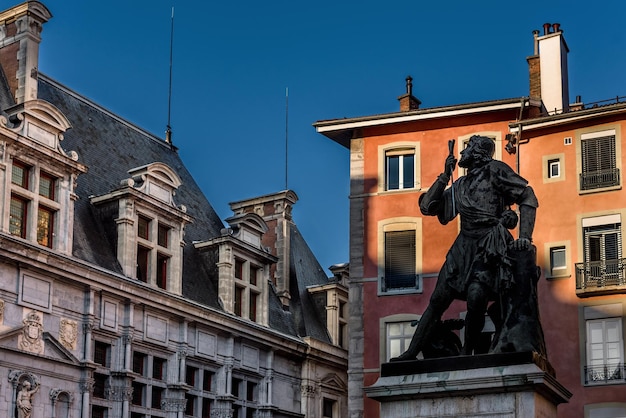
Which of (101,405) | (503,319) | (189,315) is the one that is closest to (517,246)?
(503,319)

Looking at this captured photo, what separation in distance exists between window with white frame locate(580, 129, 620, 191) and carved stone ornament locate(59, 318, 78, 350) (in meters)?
14.1

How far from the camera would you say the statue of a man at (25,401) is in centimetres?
2780

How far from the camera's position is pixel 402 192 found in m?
35.6

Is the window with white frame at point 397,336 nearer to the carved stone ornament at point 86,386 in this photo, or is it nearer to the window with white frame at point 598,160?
the window with white frame at point 598,160

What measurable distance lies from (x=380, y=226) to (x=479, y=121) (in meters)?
4.12

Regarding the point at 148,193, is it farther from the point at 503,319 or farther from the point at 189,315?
the point at 503,319

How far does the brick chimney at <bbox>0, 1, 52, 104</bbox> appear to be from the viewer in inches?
1254

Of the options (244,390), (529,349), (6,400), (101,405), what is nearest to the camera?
(529,349)

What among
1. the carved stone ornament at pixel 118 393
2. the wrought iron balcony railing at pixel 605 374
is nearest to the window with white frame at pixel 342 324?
the wrought iron balcony railing at pixel 605 374

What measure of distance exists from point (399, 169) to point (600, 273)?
270 inches

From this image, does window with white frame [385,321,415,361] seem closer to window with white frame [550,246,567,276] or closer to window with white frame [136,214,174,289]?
window with white frame [550,246,567,276]

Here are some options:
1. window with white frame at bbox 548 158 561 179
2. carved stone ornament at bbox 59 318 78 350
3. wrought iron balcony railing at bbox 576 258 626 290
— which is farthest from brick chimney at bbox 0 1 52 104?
wrought iron balcony railing at bbox 576 258 626 290

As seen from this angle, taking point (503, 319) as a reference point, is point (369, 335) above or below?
above

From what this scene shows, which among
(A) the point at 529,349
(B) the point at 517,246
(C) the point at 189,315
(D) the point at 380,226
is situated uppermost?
(D) the point at 380,226
